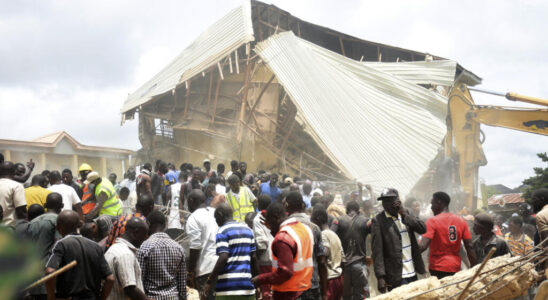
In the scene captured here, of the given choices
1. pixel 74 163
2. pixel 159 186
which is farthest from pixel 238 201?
pixel 74 163

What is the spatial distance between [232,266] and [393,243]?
6.11 ft

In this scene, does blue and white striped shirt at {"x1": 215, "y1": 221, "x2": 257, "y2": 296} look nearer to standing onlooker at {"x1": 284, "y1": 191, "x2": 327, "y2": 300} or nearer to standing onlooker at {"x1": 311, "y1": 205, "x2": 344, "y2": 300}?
standing onlooker at {"x1": 284, "y1": 191, "x2": 327, "y2": 300}

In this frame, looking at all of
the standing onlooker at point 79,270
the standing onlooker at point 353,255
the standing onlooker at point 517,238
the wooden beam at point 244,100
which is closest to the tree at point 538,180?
the wooden beam at point 244,100

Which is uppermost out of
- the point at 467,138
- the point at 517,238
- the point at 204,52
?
the point at 204,52

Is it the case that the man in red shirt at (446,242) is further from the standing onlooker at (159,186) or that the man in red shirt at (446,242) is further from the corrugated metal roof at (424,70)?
the corrugated metal roof at (424,70)

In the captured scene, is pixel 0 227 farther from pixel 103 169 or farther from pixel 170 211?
pixel 103 169

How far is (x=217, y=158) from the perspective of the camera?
57.2ft

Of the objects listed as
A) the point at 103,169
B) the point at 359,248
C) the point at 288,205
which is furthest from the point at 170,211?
the point at 103,169

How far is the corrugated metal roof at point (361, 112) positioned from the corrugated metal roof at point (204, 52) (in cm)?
97

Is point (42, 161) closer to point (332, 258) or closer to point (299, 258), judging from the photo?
point (332, 258)

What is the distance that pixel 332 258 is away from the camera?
6.48 meters

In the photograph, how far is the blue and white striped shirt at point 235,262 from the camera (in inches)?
203

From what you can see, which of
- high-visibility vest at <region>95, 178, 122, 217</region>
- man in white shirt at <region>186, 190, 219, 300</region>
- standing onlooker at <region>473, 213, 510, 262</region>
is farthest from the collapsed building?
man in white shirt at <region>186, 190, 219, 300</region>

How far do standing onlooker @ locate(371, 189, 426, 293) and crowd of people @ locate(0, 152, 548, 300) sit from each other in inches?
0.4
